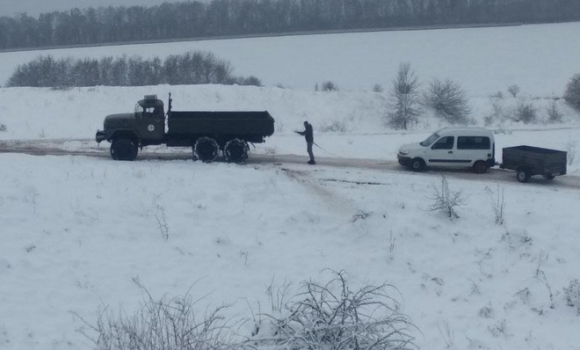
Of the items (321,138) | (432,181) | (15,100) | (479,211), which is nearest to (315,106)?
(321,138)

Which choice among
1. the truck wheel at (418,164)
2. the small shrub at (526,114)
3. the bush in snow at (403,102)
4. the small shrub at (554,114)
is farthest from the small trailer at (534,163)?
the small shrub at (554,114)

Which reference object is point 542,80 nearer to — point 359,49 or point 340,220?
point 359,49

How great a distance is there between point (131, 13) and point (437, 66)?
6932 centimetres

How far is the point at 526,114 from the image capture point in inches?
1912

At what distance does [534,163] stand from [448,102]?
30.6 m

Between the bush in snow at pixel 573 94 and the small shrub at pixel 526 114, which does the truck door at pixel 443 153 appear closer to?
the small shrub at pixel 526 114

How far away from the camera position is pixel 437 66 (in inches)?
2901

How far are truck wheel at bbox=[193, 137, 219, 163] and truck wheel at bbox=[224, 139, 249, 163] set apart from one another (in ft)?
1.19

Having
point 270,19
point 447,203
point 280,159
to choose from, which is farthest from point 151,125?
point 270,19

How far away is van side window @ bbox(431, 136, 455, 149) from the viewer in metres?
22.8

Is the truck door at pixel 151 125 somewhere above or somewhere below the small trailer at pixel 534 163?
above

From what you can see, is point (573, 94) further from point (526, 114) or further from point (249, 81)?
point (249, 81)

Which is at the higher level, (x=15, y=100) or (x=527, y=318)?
(x=15, y=100)

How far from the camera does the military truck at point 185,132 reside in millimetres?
22688
